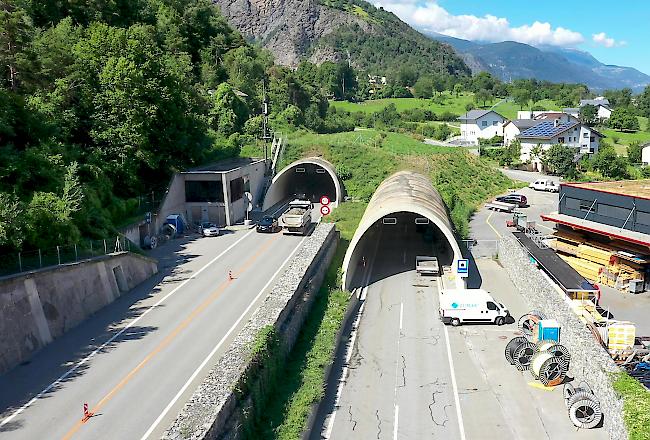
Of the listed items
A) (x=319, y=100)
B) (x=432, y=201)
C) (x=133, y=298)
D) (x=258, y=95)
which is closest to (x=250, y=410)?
(x=133, y=298)

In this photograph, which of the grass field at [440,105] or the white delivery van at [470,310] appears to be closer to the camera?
the white delivery van at [470,310]

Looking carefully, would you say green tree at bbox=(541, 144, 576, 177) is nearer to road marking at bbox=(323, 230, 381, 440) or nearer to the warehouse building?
the warehouse building

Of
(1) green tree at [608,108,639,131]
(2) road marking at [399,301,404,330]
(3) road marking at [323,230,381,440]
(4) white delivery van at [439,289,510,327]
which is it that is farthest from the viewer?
(1) green tree at [608,108,639,131]

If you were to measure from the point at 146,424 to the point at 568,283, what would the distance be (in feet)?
61.0

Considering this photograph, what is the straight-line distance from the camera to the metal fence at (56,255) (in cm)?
1911

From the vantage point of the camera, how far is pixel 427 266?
30.3 metres

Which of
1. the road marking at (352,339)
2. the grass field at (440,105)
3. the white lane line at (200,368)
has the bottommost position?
the road marking at (352,339)

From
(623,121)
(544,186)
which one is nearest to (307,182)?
(544,186)

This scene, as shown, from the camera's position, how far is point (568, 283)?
24391mm

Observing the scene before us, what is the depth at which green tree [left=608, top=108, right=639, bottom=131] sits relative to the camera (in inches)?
3935

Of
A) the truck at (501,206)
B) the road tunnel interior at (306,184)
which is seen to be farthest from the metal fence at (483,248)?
the road tunnel interior at (306,184)

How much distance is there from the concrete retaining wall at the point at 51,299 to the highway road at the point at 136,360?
1.52ft

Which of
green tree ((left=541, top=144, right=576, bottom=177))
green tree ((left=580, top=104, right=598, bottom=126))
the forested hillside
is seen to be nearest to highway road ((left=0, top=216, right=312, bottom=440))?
the forested hillside

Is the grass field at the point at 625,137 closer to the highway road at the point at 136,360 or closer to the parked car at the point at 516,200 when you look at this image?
the parked car at the point at 516,200
